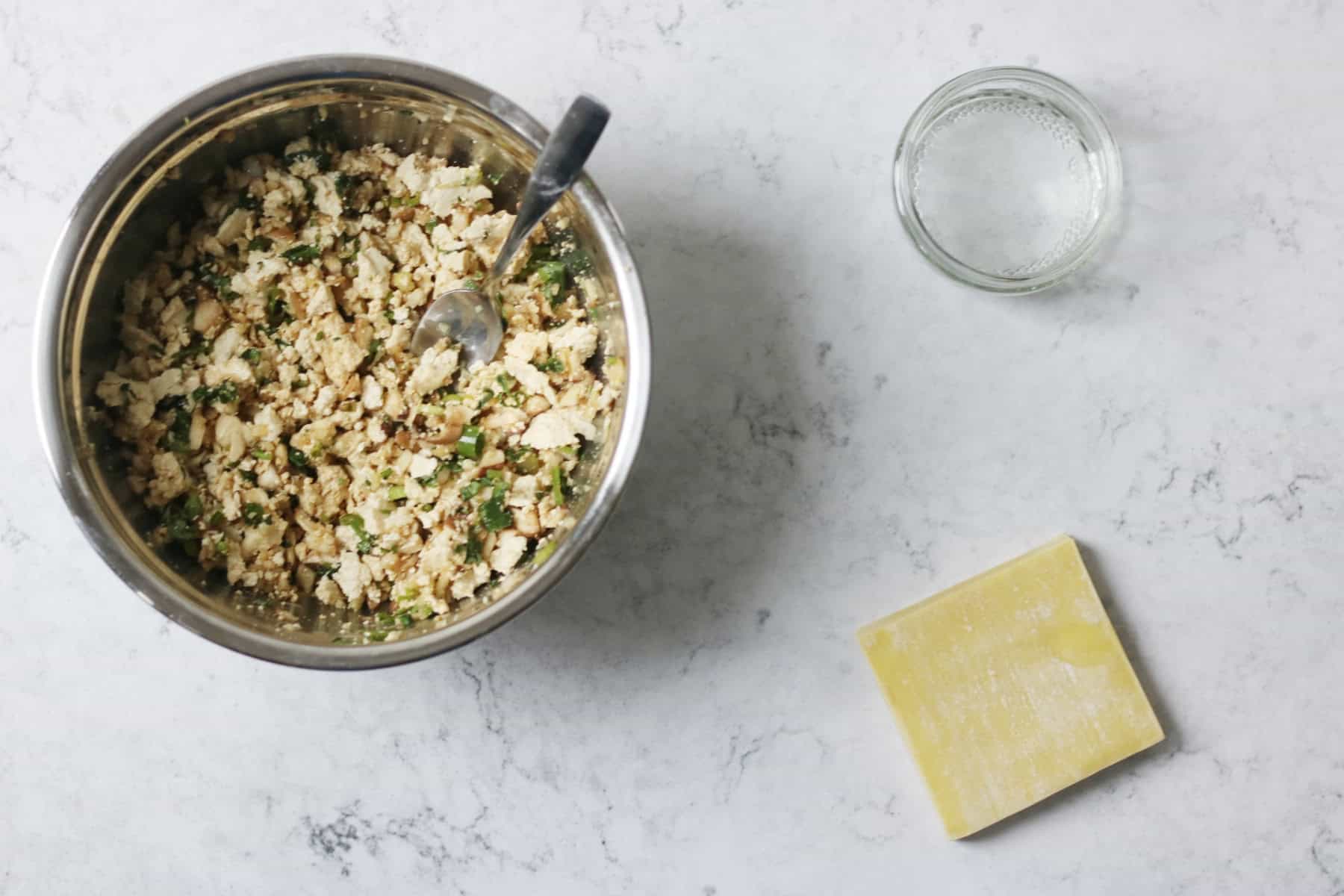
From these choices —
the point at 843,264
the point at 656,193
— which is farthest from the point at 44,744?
the point at 843,264

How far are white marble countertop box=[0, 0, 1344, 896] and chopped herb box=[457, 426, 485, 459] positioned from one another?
268 mm

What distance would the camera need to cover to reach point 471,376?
141 cm

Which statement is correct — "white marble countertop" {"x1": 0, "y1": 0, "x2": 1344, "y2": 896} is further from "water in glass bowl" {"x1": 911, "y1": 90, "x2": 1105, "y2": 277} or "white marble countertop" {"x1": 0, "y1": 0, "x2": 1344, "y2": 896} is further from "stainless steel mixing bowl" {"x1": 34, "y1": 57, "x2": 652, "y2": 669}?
"stainless steel mixing bowl" {"x1": 34, "y1": 57, "x2": 652, "y2": 669}

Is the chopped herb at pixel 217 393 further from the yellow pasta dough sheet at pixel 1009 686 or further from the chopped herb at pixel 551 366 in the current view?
the yellow pasta dough sheet at pixel 1009 686

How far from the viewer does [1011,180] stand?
1.60 meters

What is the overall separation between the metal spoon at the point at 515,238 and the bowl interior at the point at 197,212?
0.23 ft

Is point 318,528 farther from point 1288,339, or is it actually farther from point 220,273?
point 1288,339

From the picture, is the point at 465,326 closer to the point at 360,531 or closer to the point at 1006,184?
the point at 360,531

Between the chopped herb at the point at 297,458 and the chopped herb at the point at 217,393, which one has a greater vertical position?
the chopped herb at the point at 217,393

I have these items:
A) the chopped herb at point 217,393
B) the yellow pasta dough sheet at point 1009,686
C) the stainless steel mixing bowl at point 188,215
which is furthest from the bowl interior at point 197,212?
the yellow pasta dough sheet at point 1009,686

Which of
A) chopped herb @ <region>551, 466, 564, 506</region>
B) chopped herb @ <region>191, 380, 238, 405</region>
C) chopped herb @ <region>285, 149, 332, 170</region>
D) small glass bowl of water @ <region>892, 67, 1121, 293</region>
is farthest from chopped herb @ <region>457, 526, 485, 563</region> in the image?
small glass bowl of water @ <region>892, 67, 1121, 293</region>

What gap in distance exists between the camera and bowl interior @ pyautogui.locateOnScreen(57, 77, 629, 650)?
125 cm

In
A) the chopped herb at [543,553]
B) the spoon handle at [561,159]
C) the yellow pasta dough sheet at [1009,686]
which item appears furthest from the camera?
the yellow pasta dough sheet at [1009,686]

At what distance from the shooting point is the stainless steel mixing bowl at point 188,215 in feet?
3.99
